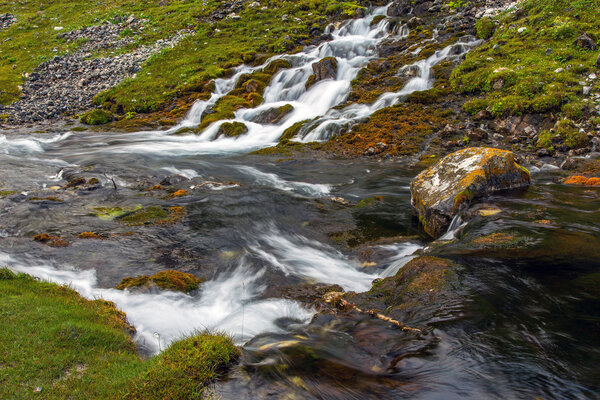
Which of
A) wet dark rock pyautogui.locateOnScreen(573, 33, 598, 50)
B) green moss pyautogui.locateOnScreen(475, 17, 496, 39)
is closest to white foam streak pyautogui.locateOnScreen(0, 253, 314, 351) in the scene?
wet dark rock pyautogui.locateOnScreen(573, 33, 598, 50)

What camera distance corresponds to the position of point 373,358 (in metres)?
4.69

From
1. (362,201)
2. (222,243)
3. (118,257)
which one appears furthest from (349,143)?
(118,257)

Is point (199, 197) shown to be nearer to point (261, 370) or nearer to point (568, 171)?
point (261, 370)

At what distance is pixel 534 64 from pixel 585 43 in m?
2.56

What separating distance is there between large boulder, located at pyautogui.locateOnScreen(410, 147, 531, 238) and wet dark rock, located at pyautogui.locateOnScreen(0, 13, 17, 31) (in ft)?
184

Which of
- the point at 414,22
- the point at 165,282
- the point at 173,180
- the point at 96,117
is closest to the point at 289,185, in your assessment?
the point at 173,180

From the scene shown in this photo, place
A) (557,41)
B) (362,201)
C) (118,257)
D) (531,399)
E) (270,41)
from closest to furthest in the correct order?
(531,399) → (118,257) → (362,201) → (557,41) → (270,41)

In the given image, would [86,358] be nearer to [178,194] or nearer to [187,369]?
[187,369]

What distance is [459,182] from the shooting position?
9.77m

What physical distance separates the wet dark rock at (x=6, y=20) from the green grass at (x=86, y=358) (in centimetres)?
5503

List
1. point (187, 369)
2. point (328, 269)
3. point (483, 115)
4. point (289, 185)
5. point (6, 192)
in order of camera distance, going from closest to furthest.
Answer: point (187, 369) < point (328, 269) < point (6, 192) < point (289, 185) < point (483, 115)

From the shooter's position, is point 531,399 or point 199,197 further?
point 199,197

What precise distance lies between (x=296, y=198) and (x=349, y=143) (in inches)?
268

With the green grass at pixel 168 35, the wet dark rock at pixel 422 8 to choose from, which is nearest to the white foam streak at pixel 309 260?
the green grass at pixel 168 35
